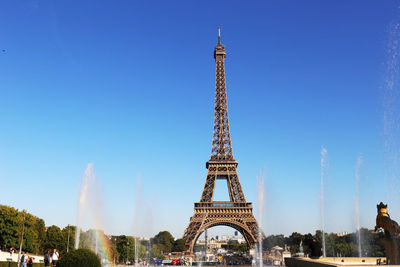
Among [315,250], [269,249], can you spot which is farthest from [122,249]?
[315,250]

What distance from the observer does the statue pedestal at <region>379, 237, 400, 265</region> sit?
54.6 ft

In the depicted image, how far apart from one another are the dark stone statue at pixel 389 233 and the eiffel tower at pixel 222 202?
4857cm

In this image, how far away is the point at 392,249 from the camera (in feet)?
55.9

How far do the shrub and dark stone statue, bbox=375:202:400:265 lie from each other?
14.2 meters

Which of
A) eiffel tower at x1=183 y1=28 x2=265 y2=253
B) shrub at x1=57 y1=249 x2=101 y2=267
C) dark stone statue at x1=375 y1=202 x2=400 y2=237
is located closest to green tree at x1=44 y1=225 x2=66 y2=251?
eiffel tower at x1=183 y1=28 x2=265 y2=253

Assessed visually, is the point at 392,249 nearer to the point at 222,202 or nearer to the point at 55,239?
the point at 222,202

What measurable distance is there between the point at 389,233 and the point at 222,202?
53537 millimetres

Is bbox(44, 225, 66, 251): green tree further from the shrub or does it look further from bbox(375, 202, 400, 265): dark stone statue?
bbox(375, 202, 400, 265): dark stone statue

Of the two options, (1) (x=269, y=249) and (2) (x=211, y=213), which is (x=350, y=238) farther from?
(2) (x=211, y=213)

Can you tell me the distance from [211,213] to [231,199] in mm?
6203

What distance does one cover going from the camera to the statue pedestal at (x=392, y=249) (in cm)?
1666

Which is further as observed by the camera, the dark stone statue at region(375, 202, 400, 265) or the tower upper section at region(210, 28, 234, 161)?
the tower upper section at region(210, 28, 234, 161)

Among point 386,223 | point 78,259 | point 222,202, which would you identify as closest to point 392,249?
point 386,223

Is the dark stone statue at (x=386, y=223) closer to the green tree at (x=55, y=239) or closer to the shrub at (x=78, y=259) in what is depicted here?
the shrub at (x=78, y=259)
